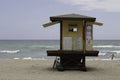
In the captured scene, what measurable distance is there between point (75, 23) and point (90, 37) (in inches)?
43.7

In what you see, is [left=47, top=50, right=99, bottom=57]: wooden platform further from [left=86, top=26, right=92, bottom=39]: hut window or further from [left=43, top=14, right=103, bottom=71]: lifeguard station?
[left=86, top=26, right=92, bottom=39]: hut window

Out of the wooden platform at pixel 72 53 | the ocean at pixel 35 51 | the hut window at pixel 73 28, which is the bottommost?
the ocean at pixel 35 51

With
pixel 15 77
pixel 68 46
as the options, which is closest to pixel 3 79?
pixel 15 77

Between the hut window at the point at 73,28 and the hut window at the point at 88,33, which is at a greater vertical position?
the hut window at the point at 73,28

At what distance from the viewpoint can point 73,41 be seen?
61.7ft

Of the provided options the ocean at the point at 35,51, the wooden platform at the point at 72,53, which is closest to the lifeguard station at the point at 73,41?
the wooden platform at the point at 72,53

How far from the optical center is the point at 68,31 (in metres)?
18.9

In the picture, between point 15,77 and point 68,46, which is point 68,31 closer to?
point 68,46

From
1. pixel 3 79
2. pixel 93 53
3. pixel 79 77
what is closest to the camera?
pixel 3 79

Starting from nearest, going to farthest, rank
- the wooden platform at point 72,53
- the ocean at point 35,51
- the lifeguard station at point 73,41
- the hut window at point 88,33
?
the wooden platform at point 72,53
the lifeguard station at point 73,41
the hut window at point 88,33
the ocean at point 35,51

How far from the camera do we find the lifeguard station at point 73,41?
18.5 meters

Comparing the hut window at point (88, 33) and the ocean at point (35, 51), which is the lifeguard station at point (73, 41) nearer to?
the hut window at point (88, 33)

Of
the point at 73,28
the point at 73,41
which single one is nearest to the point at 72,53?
the point at 73,41

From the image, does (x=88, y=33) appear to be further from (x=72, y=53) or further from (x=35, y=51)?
(x=35, y=51)
